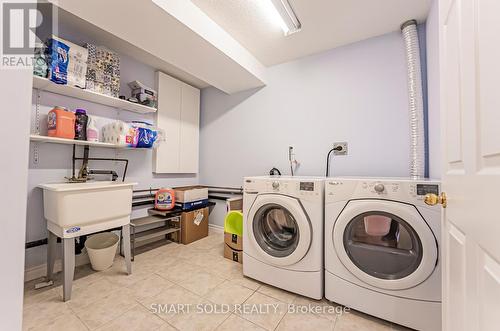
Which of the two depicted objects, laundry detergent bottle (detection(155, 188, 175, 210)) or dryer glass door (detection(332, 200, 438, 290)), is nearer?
dryer glass door (detection(332, 200, 438, 290))

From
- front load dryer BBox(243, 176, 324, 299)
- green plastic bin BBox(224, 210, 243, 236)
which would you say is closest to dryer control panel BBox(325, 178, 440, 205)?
front load dryer BBox(243, 176, 324, 299)

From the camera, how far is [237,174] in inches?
115

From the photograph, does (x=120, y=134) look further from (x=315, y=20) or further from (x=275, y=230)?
(x=315, y=20)

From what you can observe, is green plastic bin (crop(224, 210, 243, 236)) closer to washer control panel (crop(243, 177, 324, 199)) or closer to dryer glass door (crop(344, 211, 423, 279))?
washer control panel (crop(243, 177, 324, 199))

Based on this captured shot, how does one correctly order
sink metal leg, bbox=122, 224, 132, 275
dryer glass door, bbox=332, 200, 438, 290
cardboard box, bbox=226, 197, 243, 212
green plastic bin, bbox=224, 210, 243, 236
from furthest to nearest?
cardboard box, bbox=226, 197, 243, 212, green plastic bin, bbox=224, 210, 243, 236, sink metal leg, bbox=122, 224, 132, 275, dryer glass door, bbox=332, 200, 438, 290

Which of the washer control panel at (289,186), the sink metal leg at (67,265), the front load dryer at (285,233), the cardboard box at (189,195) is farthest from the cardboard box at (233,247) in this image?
the sink metal leg at (67,265)

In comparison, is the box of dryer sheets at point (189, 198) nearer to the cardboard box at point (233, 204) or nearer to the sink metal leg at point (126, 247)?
the cardboard box at point (233, 204)

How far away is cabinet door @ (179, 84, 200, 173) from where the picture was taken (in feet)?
9.84

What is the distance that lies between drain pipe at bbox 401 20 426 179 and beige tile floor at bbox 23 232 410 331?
1.25 m

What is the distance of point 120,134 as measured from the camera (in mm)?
Result: 2027

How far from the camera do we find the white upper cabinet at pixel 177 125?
2695 millimetres

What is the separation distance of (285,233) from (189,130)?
2178 mm

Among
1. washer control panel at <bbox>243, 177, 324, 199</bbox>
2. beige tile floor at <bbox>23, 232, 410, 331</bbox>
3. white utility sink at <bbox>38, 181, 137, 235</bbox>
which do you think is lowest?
beige tile floor at <bbox>23, 232, 410, 331</bbox>

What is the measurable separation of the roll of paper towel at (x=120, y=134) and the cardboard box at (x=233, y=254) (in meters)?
1.53
